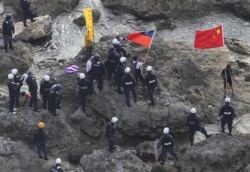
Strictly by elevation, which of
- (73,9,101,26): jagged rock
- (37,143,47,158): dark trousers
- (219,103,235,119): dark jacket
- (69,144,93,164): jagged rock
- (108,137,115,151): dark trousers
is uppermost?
(73,9,101,26): jagged rock

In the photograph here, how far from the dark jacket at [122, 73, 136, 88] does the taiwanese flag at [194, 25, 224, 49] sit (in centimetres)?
363

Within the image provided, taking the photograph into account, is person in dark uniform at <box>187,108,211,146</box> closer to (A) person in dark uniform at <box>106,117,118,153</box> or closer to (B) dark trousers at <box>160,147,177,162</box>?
(B) dark trousers at <box>160,147,177,162</box>

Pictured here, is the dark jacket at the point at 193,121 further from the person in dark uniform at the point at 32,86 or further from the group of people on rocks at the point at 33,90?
the person in dark uniform at the point at 32,86

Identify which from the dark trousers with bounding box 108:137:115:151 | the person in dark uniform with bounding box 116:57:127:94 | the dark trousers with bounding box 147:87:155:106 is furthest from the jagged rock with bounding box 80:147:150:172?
the person in dark uniform with bounding box 116:57:127:94

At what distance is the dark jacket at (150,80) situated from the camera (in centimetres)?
2939

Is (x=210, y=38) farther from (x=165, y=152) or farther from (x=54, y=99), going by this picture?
(x=54, y=99)

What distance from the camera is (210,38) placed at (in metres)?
30.8

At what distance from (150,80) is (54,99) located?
3.96 m

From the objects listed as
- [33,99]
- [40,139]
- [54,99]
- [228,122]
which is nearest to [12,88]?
[33,99]

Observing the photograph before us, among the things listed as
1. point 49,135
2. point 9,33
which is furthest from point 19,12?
point 49,135

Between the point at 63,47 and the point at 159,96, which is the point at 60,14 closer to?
the point at 63,47

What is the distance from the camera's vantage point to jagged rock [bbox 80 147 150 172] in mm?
27750

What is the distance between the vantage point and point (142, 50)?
32906mm

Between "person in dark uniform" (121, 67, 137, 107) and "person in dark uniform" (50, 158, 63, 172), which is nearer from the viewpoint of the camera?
"person in dark uniform" (50, 158, 63, 172)
